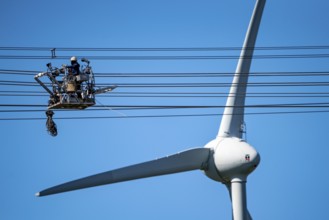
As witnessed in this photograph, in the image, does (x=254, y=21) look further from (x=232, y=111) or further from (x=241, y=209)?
(x=241, y=209)

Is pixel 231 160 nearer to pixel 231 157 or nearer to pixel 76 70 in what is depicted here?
pixel 231 157

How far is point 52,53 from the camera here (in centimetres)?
5538

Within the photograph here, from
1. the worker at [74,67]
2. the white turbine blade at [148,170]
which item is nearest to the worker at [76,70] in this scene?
the worker at [74,67]

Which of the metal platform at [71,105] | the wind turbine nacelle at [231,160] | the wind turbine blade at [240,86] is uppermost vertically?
the wind turbine blade at [240,86]

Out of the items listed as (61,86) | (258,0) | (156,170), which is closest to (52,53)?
(61,86)

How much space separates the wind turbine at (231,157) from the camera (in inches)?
2552

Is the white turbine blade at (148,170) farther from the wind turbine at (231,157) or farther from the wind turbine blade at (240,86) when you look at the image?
the wind turbine blade at (240,86)

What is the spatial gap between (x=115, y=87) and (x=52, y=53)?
10.6 ft

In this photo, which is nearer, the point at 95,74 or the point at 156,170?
the point at 95,74

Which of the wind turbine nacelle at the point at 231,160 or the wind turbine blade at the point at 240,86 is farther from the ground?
the wind turbine blade at the point at 240,86

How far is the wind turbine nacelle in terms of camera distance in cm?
6570

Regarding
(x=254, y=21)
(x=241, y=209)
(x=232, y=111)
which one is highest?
(x=254, y=21)

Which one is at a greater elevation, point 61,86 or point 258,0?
point 258,0

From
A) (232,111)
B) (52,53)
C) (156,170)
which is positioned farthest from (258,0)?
(52,53)
